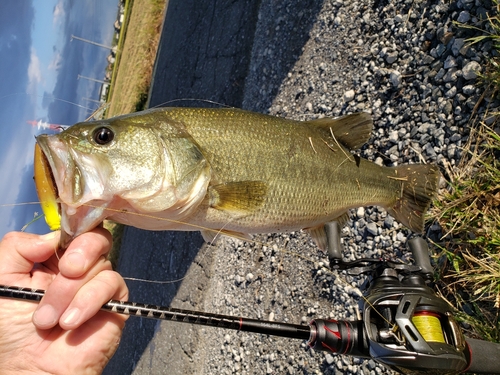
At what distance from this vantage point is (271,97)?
19.2 ft

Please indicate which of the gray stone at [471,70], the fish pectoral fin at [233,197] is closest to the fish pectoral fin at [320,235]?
the fish pectoral fin at [233,197]

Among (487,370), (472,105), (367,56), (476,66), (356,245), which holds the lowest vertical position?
(487,370)

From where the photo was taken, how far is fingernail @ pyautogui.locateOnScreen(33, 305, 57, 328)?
1801mm

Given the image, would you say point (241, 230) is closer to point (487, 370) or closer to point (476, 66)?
point (487, 370)

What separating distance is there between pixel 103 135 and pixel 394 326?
5.69 ft

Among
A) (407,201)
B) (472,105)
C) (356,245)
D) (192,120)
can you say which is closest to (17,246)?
(192,120)

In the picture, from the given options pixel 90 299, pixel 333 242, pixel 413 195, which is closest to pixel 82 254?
pixel 90 299

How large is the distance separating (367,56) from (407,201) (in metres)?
2.16

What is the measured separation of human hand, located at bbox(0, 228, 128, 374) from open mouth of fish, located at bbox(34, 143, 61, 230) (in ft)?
0.51

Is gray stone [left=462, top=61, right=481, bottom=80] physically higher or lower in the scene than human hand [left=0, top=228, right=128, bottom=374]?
higher

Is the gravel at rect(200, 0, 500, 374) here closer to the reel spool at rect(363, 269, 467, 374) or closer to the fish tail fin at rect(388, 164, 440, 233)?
the fish tail fin at rect(388, 164, 440, 233)

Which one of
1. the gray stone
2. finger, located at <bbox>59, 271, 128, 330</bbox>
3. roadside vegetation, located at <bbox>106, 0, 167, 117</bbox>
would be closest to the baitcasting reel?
finger, located at <bbox>59, 271, 128, 330</bbox>

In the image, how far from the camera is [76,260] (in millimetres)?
1856

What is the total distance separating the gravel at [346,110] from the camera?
11.4 ft
